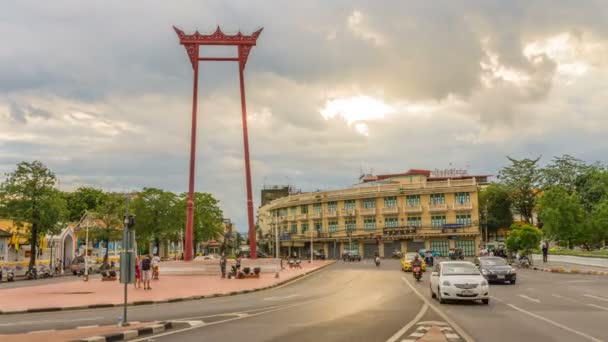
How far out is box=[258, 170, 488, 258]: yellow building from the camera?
278ft

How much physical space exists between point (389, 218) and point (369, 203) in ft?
13.6

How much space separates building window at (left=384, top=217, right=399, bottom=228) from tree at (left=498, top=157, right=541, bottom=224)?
19032 mm

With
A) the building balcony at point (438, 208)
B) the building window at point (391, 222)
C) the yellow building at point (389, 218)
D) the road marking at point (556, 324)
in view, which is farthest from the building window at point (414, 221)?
the road marking at point (556, 324)

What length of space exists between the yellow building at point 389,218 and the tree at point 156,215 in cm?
1450

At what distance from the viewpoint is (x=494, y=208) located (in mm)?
93688

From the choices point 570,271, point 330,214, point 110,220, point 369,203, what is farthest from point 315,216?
point 570,271

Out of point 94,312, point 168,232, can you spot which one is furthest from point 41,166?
point 94,312

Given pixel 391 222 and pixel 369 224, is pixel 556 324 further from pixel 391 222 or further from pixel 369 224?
pixel 369 224

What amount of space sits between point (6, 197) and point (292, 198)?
57933 mm

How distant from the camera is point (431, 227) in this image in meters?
85.9

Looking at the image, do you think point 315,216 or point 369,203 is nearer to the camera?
point 369,203

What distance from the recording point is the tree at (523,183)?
8844cm

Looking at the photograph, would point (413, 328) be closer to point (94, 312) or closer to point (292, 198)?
point (94, 312)

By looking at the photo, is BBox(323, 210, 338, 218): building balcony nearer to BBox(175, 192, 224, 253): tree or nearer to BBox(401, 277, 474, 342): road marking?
BBox(175, 192, 224, 253): tree
